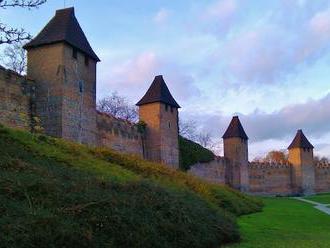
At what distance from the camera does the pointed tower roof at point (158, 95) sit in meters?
37.9

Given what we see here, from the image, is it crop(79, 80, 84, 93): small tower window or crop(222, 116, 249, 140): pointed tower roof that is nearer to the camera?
crop(79, 80, 84, 93): small tower window

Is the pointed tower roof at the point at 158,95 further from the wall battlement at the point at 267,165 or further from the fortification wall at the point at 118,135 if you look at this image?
the wall battlement at the point at 267,165

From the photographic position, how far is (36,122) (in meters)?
24.7

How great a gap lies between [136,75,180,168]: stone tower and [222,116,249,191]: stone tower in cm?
1789

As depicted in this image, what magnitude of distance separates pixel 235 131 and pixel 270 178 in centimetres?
1110

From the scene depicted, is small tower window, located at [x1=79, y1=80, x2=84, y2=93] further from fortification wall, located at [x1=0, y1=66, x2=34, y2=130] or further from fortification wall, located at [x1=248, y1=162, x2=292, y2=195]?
fortification wall, located at [x1=248, y1=162, x2=292, y2=195]

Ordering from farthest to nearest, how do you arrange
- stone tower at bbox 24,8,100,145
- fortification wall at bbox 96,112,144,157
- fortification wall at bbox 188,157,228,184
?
fortification wall at bbox 188,157,228,184
fortification wall at bbox 96,112,144,157
stone tower at bbox 24,8,100,145

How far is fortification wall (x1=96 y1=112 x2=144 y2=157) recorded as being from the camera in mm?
31781

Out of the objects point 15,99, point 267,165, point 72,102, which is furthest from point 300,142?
point 15,99

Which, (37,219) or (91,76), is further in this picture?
(91,76)

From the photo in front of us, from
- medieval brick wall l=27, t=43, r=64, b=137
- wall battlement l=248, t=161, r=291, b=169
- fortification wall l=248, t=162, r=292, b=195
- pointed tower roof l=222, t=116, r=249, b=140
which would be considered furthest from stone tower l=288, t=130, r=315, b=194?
medieval brick wall l=27, t=43, r=64, b=137

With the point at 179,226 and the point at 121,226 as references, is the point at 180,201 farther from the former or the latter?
the point at 121,226

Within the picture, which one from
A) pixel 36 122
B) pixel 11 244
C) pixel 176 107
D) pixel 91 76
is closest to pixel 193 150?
pixel 176 107

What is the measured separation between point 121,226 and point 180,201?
242cm
